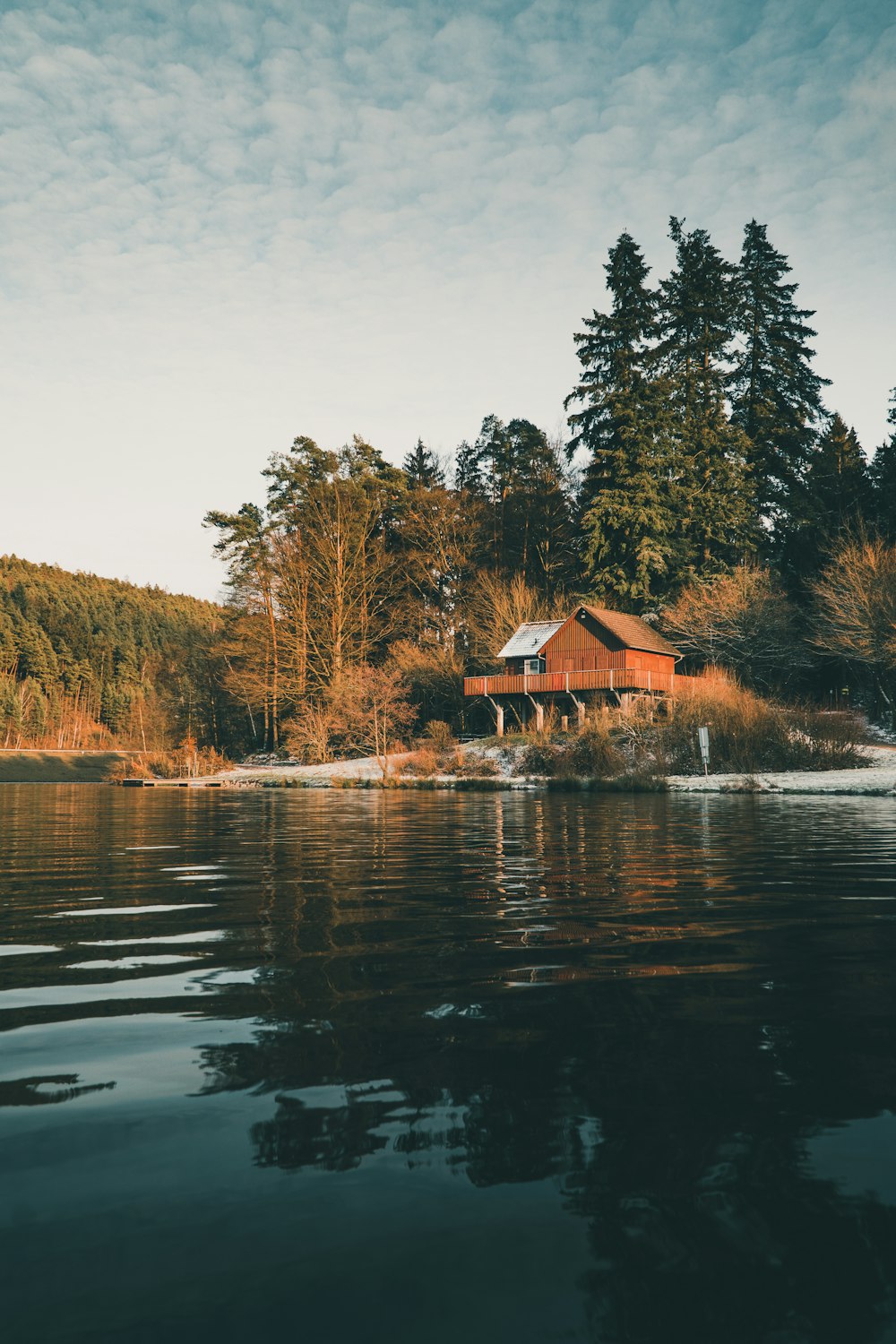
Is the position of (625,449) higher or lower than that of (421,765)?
higher

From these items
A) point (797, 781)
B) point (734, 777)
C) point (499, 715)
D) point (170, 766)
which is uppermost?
point (499, 715)

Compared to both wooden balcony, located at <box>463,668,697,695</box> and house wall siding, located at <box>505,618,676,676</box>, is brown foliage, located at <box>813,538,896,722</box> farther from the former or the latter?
house wall siding, located at <box>505,618,676,676</box>

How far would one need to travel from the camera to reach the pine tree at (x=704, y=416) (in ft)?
176

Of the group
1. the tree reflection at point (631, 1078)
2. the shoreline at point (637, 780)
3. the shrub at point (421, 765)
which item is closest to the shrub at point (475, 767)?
the shoreline at point (637, 780)

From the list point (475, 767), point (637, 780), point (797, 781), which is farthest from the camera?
point (475, 767)

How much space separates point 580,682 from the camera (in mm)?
47719

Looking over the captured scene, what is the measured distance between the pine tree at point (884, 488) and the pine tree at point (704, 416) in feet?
21.5

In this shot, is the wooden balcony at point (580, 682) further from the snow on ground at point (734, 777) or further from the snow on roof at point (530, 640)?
the snow on ground at point (734, 777)

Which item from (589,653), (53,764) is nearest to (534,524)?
(589,653)

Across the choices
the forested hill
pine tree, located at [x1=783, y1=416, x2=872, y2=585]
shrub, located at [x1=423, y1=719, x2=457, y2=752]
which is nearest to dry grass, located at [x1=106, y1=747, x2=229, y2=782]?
shrub, located at [x1=423, y1=719, x2=457, y2=752]

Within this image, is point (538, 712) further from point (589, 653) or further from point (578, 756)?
point (578, 756)

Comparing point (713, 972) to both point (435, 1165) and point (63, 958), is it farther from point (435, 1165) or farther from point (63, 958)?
point (63, 958)

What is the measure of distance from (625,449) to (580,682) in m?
15.3

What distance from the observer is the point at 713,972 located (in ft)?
16.5
